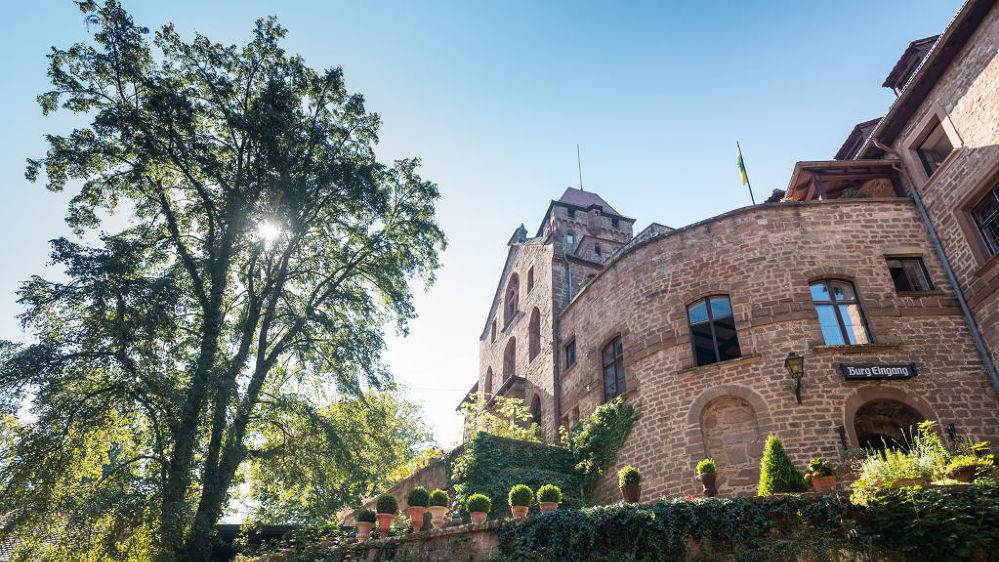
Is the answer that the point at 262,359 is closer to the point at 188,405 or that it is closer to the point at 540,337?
the point at 188,405

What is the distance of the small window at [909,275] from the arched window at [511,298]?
1563 cm

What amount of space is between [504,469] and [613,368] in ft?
13.6

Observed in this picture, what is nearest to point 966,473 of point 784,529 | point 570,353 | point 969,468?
point 969,468

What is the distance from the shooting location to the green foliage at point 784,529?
711cm

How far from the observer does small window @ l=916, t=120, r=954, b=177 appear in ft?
49.0

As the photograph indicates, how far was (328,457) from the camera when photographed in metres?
16.3

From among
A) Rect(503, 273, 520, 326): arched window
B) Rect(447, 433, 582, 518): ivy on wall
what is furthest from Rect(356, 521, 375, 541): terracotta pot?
Rect(503, 273, 520, 326): arched window

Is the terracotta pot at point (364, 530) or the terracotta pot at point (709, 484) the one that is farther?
the terracotta pot at point (364, 530)

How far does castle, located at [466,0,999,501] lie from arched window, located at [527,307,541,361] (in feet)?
19.8

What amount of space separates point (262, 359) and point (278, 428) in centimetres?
221

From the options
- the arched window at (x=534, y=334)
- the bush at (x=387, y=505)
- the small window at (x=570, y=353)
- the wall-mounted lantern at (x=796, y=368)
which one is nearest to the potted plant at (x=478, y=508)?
the bush at (x=387, y=505)

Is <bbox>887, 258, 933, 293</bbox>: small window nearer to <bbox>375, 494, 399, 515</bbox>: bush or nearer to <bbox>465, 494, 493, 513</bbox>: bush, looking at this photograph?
<bbox>465, 494, 493, 513</bbox>: bush

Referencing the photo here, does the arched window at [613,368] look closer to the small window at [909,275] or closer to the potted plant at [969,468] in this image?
the small window at [909,275]

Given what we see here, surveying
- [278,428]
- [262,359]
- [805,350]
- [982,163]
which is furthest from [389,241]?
[982,163]
